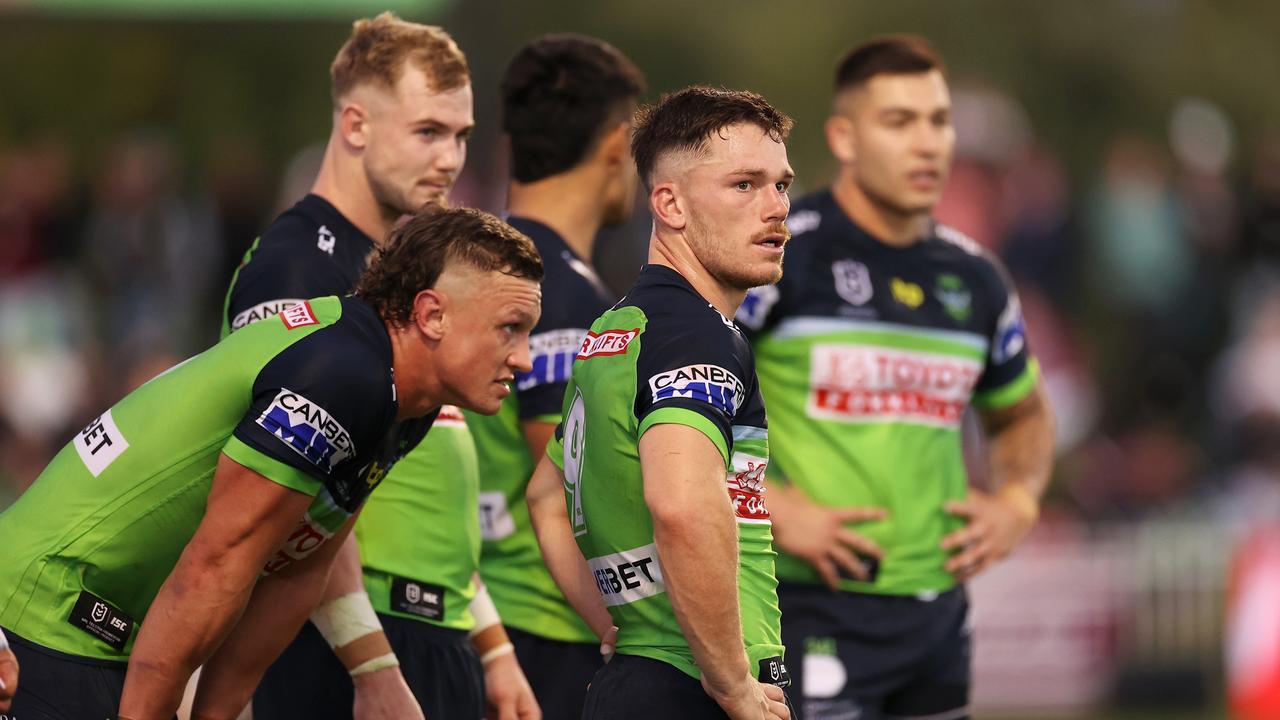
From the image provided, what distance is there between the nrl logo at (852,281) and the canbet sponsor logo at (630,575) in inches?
90.0

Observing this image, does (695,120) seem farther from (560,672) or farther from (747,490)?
(560,672)

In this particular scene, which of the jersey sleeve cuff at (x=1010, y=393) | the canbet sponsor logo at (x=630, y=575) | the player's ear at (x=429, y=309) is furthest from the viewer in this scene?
the jersey sleeve cuff at (x=1010, y=393)

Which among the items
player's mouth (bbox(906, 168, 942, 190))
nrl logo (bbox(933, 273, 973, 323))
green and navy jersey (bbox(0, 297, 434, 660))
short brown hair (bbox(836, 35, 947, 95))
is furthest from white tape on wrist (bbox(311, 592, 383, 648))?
short brown hair (bbox(836, 35, 947, 95))

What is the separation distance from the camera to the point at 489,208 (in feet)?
51.2

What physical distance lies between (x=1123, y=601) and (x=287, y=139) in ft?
38.9

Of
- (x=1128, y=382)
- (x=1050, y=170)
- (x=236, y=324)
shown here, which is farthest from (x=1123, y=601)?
(x=236, y=324)

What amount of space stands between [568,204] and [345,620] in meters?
1.85

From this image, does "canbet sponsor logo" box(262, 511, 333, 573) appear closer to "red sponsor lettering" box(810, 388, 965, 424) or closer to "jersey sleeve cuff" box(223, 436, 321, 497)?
"jersey sleeve cuff" box(223, 436, 321, 497)

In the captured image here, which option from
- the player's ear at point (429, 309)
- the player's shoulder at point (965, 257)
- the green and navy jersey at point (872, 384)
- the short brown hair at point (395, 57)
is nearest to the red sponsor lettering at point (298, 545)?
the player's ear at point (429, 309)

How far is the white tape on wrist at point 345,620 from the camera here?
5473 millimetres

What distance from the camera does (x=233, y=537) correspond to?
4762mm

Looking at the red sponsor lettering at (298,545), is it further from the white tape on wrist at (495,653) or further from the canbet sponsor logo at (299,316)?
the white tape on wrist at (495,653)

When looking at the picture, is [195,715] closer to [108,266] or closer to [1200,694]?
[1200,694]

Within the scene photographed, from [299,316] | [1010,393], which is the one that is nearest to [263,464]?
[299,316]
